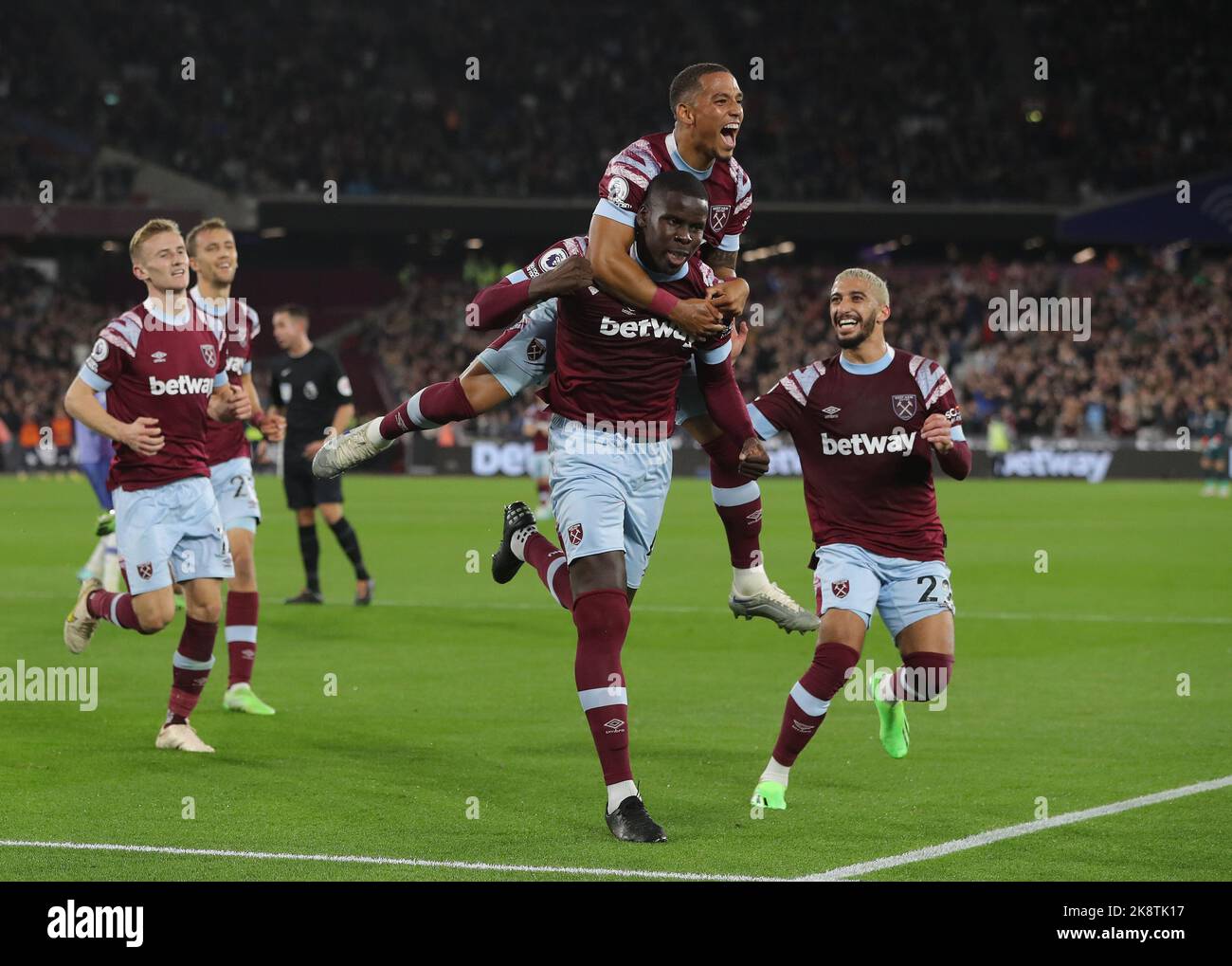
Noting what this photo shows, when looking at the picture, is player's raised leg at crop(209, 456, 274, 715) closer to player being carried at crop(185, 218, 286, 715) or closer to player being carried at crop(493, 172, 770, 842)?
player being carried at crop(185, 218, 286, 715)

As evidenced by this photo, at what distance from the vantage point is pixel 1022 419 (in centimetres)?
4122

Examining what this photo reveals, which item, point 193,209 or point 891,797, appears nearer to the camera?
point 891,797

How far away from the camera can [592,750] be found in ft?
29.6

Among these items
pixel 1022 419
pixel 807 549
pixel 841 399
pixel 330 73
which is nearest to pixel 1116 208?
pixel 1022 419

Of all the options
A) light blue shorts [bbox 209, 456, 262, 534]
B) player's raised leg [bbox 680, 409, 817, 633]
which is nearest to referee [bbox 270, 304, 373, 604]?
light blue shorts [bbox 209, 456, 262, 534]

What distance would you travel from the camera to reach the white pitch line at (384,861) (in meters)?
6.02

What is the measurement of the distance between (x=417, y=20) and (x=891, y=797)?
157 ft

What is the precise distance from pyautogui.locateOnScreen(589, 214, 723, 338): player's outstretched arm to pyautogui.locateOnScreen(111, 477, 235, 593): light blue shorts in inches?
117

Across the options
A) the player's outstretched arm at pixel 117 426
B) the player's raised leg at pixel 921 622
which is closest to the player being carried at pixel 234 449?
the player's outstretched arm at pixel 117 426

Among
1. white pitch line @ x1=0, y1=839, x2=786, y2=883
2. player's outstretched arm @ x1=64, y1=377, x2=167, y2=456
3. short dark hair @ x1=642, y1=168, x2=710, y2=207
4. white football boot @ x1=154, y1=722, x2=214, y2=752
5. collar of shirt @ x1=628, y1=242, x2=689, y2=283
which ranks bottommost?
white pitch line @ x1=0, y1=839, x2=786, y2=883

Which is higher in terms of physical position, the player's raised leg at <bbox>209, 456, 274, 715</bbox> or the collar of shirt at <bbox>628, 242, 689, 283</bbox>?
the collar of shirt at <bbox>628, 242, 689, 283</bbox>

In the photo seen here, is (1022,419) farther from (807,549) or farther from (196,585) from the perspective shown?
(196,585)

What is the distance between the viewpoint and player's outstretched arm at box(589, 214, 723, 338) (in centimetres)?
688

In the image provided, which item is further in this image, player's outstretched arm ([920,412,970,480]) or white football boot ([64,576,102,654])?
white football boot ([64,576,102,654])
